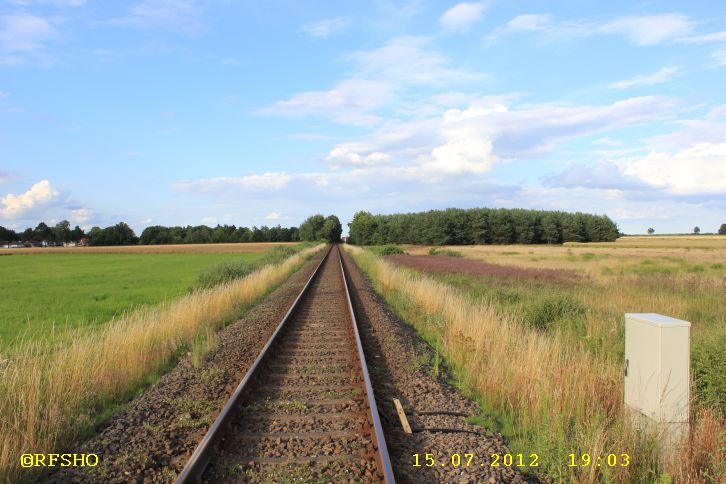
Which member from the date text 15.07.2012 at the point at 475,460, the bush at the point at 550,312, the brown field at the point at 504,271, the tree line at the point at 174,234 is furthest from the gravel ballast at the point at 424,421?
the tree line at the point at 174,234

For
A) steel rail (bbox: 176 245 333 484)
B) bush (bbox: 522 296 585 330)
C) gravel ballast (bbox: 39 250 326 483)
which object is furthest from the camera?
bush (bbox: 522 296 585 330)

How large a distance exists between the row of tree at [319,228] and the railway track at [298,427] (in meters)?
150

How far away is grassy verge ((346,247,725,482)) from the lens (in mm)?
3756

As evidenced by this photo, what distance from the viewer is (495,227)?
345ft

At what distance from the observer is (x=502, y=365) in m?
6.29

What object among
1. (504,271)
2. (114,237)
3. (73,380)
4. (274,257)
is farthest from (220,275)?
(114,237)

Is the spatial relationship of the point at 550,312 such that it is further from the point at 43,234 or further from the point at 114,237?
the point at 43,234

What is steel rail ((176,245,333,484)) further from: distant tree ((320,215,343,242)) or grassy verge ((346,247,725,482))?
distant tree ((320,215,343,242))

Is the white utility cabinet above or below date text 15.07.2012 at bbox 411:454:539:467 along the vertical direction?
above

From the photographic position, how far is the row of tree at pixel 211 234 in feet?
501

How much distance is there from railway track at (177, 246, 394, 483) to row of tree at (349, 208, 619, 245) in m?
97.3

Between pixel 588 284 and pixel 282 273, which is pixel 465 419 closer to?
pixel 588 284

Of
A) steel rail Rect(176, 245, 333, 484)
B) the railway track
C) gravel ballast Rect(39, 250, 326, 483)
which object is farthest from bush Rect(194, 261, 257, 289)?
steel rail Rect(176, 245, 333, 484)

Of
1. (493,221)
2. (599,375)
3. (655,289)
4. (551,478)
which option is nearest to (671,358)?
(551,478)
